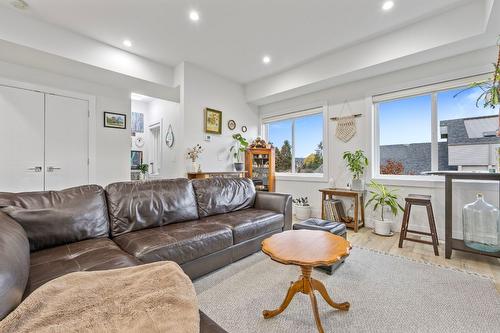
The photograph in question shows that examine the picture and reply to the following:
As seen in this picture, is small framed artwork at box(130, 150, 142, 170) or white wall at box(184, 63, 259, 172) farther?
small framed artwork at box(130, 150, 142, 170)

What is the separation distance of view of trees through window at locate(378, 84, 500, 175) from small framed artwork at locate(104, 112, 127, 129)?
175 inches

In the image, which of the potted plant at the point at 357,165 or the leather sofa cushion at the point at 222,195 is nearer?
the leather sofa cushion at the point at 222,195

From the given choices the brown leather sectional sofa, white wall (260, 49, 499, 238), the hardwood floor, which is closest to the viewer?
the brown leather sectional sofa

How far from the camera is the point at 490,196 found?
2.79 metres

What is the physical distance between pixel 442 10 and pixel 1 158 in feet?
19.0

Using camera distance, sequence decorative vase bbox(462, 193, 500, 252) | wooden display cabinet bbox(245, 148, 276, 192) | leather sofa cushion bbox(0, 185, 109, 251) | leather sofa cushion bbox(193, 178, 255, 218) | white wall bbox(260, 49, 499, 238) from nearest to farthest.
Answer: leather sofa cushion bbox(0, 185, 109, 251), decorative vase bbox(462, 193, 500, 252), leather sofa cushion bbox(193, 178, 255, 218), white wall bbox(260, 49, 499, 238), wooden display cabinet bbox(245, 148, 276, 192)

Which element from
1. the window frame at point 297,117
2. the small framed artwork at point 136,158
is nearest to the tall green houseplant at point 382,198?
the window frame at point 297,117

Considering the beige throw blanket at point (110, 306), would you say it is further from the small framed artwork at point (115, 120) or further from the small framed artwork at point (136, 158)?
the small framed artwork at point (136, 158)

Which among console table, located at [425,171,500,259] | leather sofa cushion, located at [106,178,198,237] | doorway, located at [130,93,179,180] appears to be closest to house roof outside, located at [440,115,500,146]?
console table, located at [425,171,500,259]

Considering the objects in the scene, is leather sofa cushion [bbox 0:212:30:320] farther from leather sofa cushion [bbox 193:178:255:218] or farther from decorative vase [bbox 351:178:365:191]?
decorative vase [bbox 351:178:365:191]

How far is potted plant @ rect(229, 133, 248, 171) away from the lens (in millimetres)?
4870

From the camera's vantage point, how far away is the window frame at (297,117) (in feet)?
14.2

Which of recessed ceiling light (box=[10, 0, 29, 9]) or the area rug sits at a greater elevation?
recessed ceiling light (box=[10, 0, 29, 9])

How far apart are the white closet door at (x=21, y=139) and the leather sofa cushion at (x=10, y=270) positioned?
2715mm
